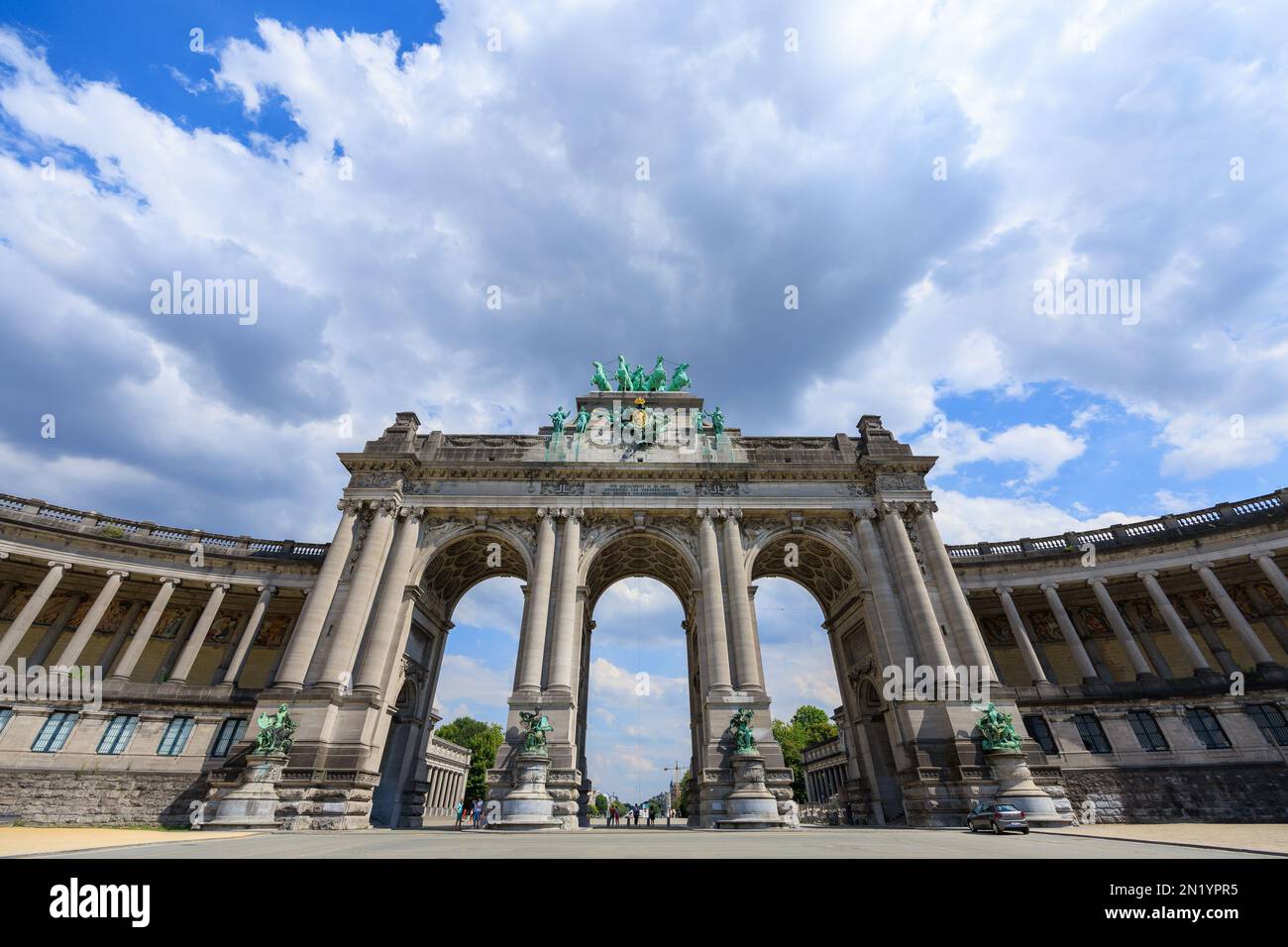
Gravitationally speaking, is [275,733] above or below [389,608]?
below

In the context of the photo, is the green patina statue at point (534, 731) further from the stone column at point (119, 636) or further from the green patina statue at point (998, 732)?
the stone column at point (119, 636)

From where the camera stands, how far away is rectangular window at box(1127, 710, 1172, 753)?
29.0 m

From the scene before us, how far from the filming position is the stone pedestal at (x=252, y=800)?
1978 cm

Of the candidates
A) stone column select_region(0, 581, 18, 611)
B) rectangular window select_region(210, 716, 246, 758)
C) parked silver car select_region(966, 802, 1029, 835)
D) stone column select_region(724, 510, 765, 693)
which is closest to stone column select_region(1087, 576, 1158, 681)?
parked silver car select_region(966, 802, 1029, 835)

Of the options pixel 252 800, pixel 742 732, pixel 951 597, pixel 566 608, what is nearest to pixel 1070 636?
pixel 951 597

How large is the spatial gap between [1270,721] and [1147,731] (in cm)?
527

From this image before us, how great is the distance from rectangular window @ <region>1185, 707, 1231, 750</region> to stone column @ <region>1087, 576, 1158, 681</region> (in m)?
2.37

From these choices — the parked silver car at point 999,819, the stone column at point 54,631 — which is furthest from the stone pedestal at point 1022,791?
the stone column at point 54,631

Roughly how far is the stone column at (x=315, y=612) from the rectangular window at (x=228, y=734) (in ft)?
27.0

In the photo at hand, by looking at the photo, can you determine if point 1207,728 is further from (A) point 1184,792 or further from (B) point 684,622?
(B) point 684,622

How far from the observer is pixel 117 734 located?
96.1 ft
